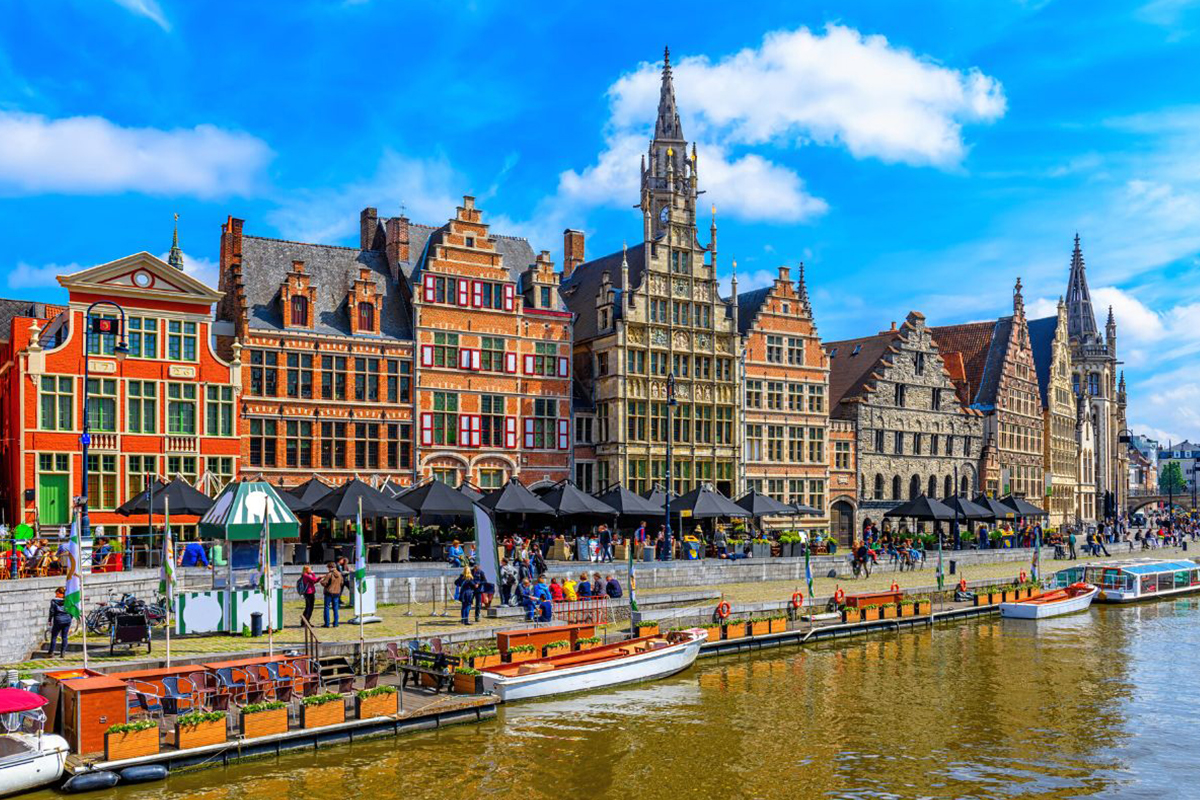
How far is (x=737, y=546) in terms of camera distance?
4288 cm

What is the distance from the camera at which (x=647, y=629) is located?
28625 mm

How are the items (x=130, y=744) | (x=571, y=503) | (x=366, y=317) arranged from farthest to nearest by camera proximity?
1. (x=366, y=317)
2. (x=571, y=503)
3. (x=130, y=744)

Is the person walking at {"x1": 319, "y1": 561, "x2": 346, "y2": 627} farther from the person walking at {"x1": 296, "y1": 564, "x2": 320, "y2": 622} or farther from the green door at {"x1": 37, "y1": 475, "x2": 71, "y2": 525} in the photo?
the green door at {"x1": 37, "y1": 475, "x2": 71, "y2": 525}

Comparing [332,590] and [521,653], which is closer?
[521,653]

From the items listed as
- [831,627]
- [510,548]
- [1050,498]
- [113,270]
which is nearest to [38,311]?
[113,270]

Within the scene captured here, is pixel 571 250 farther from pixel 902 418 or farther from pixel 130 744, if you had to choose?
pixel 130 744

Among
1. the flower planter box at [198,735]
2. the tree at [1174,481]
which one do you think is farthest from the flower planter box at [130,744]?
the tree at [1174,481]

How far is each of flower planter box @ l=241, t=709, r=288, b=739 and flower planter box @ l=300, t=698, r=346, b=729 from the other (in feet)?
1.47

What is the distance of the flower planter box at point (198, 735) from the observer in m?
18.2

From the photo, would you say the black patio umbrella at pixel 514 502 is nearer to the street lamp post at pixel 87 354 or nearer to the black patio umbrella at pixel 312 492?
the black patio umbrella at pixel 312 492

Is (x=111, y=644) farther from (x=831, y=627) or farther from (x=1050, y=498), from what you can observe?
(x=1050, y=498)

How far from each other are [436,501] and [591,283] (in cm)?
2131

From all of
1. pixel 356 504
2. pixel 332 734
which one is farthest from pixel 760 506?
pixel 332 734

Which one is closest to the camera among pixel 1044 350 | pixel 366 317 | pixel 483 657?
pixel 483 657
